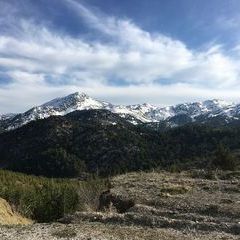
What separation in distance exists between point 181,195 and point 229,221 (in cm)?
1741

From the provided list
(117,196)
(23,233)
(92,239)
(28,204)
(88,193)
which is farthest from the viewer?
(28,204)

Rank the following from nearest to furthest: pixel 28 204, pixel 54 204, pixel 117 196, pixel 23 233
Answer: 1. pixel 23 233
2. pixel 117 196
3. pixel 54 204
4. pixel 28 204

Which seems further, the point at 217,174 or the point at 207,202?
the point at 217,174

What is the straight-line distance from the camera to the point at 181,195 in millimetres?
64000

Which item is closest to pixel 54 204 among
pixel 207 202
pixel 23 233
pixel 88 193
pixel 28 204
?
pixel 28 204

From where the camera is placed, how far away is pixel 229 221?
4678 cm

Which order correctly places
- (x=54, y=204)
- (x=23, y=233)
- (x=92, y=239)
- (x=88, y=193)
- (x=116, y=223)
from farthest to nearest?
(x=54, y=204), (x=88, y=193), (x=116, y=223), (x=23, y=233), (x=92, y=239)

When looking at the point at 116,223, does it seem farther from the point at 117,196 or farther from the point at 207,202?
the point at 117,196

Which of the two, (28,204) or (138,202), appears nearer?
(138,202)

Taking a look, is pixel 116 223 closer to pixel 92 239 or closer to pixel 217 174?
pixel 92 239

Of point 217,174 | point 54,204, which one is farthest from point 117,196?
point 54,204

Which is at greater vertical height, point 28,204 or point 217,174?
point 217,174

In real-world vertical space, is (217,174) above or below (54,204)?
above

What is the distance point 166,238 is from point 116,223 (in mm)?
8533
